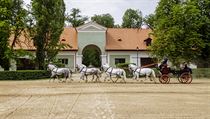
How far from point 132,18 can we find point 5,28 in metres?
51.4

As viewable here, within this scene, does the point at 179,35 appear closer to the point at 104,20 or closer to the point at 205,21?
the point at 205,21

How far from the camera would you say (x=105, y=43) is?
66.9 meters

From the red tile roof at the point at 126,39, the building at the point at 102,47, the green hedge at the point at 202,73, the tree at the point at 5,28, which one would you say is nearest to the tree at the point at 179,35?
the green hedge at the point at 202,73

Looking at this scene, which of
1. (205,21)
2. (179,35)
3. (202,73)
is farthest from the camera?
(205,21)

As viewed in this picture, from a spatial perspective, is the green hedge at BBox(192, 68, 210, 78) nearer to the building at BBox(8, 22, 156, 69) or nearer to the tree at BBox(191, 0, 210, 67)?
the tree at BBox(191, 0, 210, 67)

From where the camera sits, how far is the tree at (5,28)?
46.6m

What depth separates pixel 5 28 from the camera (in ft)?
153

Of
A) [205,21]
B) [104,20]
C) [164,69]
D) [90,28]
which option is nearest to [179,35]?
[205,21]

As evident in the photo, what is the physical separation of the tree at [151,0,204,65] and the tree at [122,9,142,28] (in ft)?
134

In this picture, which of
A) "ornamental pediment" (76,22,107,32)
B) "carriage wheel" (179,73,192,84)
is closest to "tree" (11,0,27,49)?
"ornamental pediment" (76,22,107,32)

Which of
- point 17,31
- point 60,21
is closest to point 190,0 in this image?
point 60,21

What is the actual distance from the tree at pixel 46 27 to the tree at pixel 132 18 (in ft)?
152

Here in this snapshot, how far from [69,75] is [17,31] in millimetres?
14520

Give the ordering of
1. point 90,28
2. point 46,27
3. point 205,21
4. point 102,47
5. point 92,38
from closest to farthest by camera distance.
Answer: point 46,27 → point 205,21 → point 90,28 → point 92,38 → point 102,47
